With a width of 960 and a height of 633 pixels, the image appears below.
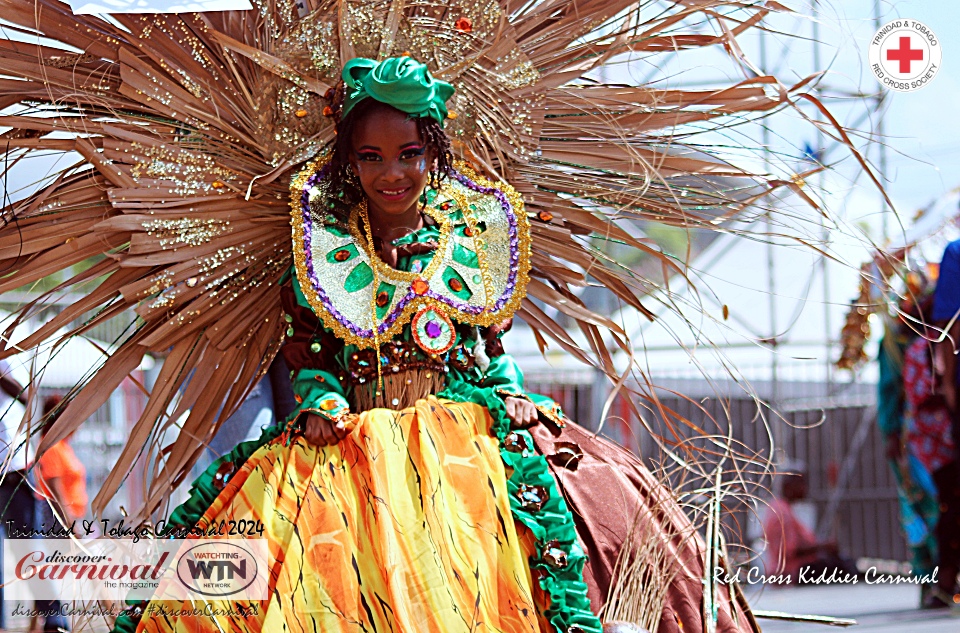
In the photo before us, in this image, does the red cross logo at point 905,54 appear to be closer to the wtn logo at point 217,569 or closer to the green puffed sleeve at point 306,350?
the green puffed sleeve at point 306,350

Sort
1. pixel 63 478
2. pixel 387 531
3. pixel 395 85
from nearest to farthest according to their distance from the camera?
pixel 387 531 → pixel 395 85 → pixel 63 478

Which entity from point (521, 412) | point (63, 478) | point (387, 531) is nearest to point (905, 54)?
point (521, 412)

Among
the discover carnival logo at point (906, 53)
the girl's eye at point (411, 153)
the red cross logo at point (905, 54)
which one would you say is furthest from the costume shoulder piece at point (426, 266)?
the red cross logo at point (905, 54)

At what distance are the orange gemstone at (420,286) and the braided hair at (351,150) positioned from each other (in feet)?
0.92

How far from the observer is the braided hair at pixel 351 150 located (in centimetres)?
297

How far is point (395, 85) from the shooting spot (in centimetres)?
290

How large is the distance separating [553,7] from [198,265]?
1219 millimetres

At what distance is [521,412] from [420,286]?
435 millimetres

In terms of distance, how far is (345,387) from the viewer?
9.93 ft

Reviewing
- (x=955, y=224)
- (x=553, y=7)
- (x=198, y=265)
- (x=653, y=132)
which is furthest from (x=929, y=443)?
(x=198, y=265)

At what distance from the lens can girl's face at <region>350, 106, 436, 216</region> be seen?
2.94 metres

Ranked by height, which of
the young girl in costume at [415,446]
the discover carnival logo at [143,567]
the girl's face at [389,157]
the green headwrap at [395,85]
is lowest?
the discover carnival logo at [143,567]

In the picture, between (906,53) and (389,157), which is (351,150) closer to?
(389,157)

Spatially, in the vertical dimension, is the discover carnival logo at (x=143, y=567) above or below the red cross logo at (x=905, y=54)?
below
